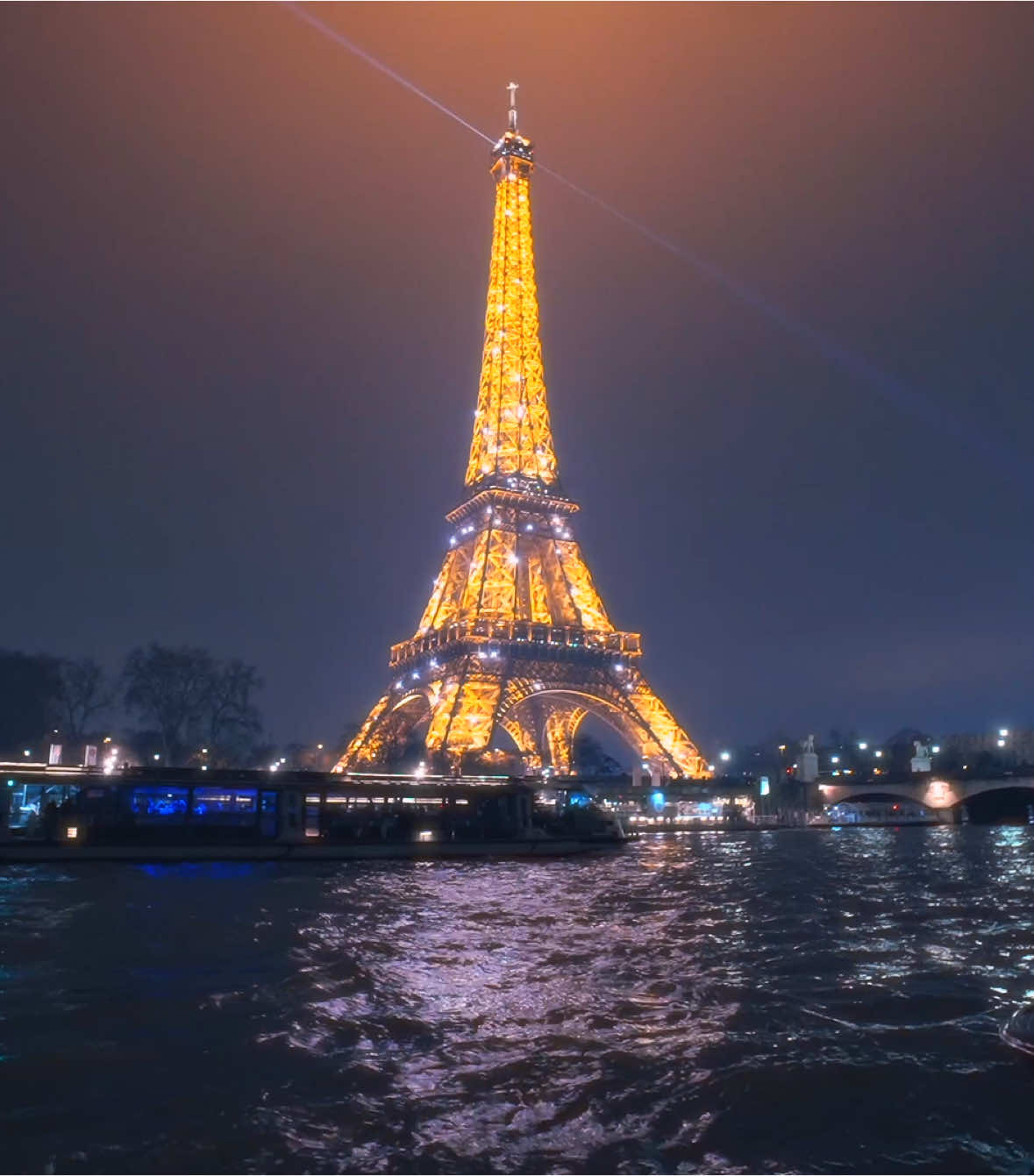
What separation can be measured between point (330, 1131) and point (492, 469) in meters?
71.8

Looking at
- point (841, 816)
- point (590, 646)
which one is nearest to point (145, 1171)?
point (590, 646)

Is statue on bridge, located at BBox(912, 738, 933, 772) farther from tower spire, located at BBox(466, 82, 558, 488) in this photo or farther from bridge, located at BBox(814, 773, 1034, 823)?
tower spire, located at BBox(466, 82, 558, 488)

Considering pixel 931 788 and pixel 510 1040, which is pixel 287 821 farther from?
pixel 931 788

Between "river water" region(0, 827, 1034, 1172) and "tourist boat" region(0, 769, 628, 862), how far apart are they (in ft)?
62.5

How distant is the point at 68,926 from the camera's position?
19.9 metres

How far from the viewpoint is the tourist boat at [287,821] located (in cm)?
4212

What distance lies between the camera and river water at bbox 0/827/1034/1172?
768cm

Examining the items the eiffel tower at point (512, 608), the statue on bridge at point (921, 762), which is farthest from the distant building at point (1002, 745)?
the eiffel tower at point (512, 608)

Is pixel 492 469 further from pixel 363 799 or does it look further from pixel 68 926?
pixel 68 926

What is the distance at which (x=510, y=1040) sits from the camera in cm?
1075

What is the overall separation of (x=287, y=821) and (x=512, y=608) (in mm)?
30324

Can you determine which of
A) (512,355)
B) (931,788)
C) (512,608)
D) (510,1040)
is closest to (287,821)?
(512,608)

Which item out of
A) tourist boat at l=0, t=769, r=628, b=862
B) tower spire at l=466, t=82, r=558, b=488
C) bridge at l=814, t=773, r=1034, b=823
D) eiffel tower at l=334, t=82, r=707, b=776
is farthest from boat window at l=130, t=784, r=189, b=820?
bridge at l=814, t=773, r=1034, b=823

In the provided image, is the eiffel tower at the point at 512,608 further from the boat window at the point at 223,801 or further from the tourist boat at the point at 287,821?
the boat window at the point at 223,801
